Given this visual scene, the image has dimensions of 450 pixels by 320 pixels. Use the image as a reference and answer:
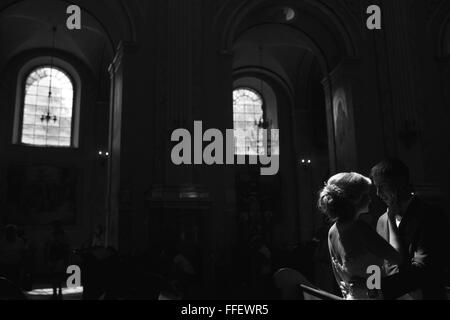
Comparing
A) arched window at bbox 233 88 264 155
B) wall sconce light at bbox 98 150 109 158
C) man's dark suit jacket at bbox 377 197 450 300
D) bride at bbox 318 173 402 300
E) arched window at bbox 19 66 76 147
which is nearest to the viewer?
man's dark suit jacket at bbox 377 197 450 300

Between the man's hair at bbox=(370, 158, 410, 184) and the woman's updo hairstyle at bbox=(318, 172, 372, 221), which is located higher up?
the man's hair at bbox=(370, 158, 410, 184)

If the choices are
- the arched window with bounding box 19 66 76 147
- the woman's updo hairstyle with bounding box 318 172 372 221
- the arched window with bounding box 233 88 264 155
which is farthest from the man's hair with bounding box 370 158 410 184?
the arched window with bounding box 233 88 264 155

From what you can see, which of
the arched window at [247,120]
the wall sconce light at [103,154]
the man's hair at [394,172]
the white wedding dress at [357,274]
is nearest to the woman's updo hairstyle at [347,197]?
the man's hair at [394,172]

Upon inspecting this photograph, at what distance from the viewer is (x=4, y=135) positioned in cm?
1423

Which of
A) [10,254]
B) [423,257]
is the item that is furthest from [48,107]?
[423,257]

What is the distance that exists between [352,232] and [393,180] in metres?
0.37

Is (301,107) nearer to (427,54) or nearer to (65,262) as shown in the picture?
(427,54)

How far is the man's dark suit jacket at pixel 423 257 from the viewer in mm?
2156

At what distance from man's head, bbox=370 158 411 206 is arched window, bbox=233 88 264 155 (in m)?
15.1

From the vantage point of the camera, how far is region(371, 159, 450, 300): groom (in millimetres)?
2160

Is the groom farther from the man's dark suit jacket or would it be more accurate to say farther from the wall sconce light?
the wall sconce light

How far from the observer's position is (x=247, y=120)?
1802 centimetres

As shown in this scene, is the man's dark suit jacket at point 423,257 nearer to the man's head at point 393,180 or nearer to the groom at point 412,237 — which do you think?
the groom at point 412,237

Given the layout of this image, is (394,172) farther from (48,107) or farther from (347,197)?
(48,107)
